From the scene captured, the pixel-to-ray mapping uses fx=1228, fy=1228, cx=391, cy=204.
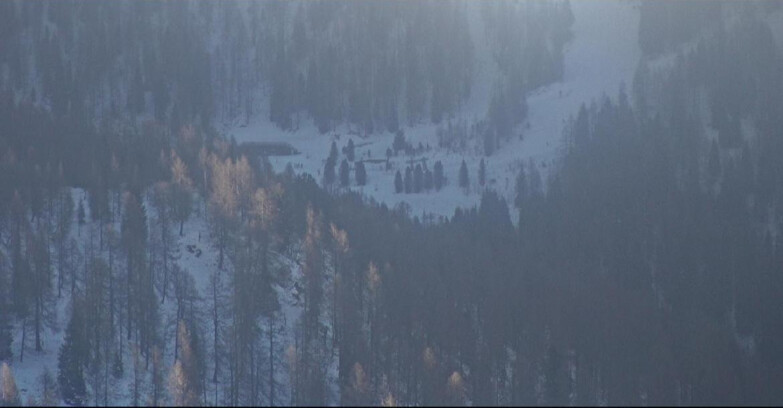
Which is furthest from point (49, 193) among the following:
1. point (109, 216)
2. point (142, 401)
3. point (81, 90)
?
point (81, 90)

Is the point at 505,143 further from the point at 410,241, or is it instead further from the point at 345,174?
the point at 410,241

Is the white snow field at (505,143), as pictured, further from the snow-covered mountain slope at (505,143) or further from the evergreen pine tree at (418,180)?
the evergreen pine tree at (418,180)

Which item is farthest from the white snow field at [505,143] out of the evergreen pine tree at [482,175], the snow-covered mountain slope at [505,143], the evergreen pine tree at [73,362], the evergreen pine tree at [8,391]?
the evergreen pine tree at [8,391]

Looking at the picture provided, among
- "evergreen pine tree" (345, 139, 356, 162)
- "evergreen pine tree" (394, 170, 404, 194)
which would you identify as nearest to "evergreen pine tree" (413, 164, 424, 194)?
"evergreen pine tree" (394, 170, 404, 194)

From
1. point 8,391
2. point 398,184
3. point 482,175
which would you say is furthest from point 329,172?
point 8,391

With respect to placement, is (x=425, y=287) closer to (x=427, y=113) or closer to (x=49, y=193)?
(x=49, y=193)
